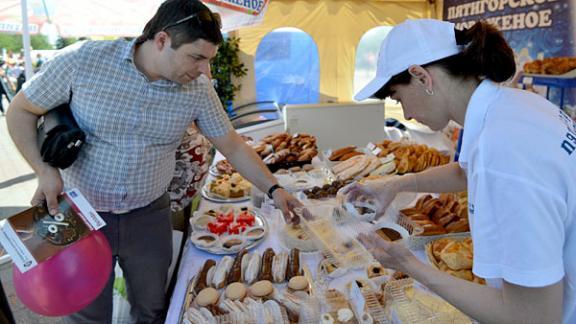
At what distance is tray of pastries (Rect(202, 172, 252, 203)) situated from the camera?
2.59 m

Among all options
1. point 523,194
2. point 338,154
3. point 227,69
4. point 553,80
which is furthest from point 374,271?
point 227,69

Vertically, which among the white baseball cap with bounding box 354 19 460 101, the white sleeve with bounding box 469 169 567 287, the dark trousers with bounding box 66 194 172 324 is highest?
the white baseball cap with bounding box 354 19 460 101

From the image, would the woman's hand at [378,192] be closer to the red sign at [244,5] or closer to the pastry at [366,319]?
the pastry at [366,319]

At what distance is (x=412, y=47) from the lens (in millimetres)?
1009

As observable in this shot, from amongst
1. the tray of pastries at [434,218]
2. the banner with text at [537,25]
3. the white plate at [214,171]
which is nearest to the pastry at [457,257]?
the tray of pastries at [434,218]

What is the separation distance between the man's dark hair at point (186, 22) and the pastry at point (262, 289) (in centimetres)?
96

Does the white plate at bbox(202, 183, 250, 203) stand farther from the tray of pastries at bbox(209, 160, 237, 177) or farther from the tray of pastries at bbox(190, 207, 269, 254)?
the tray of pastries at bbox(209, 160, 237, 177)

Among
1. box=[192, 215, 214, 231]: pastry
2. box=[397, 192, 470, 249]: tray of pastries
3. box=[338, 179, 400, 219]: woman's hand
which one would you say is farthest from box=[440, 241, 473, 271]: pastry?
box=[192, 215, 214, 231]: pastry

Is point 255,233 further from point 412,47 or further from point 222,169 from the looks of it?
point 412,47

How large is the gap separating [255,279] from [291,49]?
6662 mm

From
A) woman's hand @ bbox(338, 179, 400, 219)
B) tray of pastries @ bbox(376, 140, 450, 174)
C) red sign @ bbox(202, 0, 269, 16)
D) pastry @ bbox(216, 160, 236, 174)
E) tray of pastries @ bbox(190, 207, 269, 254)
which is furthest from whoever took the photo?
red sign @ bbox(202, 0, 269, 16)

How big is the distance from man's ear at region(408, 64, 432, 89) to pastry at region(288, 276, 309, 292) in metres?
0.88

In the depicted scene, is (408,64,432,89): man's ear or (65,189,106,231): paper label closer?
(408,64,432,89): man's ear

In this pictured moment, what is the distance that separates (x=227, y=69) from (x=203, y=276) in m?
6.14
